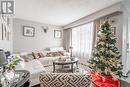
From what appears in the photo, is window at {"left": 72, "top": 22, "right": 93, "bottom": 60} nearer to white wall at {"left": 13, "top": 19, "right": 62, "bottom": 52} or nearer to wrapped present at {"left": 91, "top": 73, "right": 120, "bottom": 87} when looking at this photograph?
white wall at {"left": 13, "top": 19, "right": 62, "bottom": 52}

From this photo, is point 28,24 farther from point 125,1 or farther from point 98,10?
point 125,1

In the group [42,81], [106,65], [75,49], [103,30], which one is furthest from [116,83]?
[75,49]

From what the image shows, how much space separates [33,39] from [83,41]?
108 inches

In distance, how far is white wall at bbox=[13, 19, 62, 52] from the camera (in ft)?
19.8

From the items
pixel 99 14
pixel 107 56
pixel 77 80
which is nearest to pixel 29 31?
pixel 99 14

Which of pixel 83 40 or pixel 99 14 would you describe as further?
pixel 83 40

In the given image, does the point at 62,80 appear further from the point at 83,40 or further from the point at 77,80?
the point at 83,40

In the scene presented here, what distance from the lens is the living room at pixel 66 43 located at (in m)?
1.89

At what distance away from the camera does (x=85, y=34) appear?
650 centimetres

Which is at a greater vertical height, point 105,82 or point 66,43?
point 66,43

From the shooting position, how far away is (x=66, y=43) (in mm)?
7816

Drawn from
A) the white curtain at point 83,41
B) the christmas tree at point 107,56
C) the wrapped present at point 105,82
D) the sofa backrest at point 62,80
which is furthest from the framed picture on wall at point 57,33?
the sofa backrest at point 62,80

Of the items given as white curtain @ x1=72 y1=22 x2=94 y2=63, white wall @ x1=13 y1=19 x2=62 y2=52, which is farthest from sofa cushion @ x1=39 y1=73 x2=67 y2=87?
white wall @ x1=13 y1=19 x2=62 y2=52

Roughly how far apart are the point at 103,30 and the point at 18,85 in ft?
9.75
